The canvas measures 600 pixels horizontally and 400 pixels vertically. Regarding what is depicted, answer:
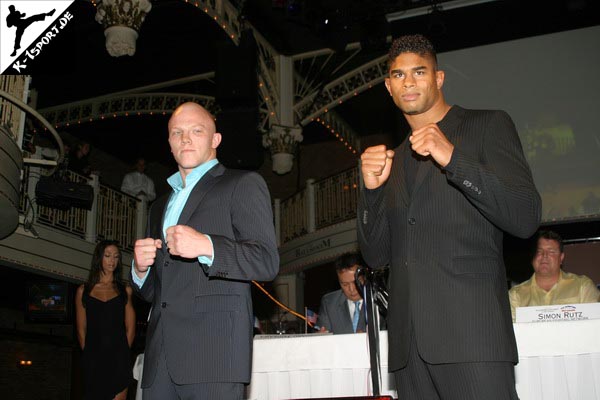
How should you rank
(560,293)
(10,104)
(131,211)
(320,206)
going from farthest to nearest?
1. (320,206)
2. (131,211)
3. (10,104)
4. (560,293)

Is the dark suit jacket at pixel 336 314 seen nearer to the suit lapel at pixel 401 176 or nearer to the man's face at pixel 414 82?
the suit lapel at pixel 401 176

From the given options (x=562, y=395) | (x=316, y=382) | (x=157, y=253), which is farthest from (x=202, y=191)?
(x=562, y=395)

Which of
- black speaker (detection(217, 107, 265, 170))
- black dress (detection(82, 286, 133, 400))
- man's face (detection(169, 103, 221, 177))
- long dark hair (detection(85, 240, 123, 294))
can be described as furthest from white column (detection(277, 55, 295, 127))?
man's face (detection(169, 103, 221, 177))

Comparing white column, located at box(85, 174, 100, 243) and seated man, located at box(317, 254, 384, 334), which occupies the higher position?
white column, located at box(85, 174, 100, 243)

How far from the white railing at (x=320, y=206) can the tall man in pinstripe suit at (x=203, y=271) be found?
11.6m

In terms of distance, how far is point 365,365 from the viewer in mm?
3338

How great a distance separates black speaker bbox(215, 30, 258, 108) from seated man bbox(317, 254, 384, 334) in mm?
2888

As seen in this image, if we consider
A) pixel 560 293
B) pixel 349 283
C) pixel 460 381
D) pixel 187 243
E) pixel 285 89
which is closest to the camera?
pixel 460 381

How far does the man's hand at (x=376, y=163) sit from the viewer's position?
2.09m

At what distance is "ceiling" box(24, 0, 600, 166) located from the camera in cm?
717

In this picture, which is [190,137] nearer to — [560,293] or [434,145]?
[434,145]

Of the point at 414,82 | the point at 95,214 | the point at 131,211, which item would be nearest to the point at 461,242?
the point at 414,82

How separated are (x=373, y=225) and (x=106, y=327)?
4.06 metres

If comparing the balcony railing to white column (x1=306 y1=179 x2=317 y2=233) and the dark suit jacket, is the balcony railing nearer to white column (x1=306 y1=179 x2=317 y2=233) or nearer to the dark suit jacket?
white column (x1=306 y1=179 x2=317 y2=233)
